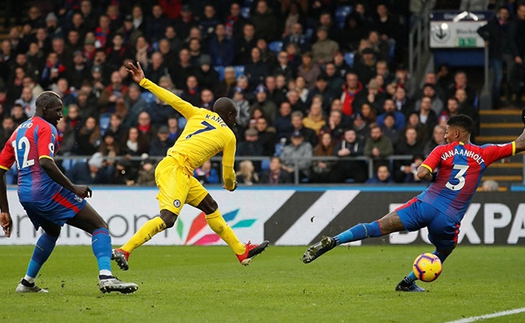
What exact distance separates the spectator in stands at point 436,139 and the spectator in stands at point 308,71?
314 cm

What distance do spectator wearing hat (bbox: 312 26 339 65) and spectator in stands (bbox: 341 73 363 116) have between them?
1431mm

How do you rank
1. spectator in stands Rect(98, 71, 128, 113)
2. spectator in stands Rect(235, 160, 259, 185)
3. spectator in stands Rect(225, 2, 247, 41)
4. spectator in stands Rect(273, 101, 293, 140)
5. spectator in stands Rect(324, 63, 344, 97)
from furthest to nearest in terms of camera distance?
spectator in stands Rect(225, 2, 247, 41), spectator in stands Rect(98, 71, 128, 113), spectator in stands Rect(324, 63, 344, 97), spectator in stands Rect(273, 101, 293, 140), spectator in stands Rect(235, 160, 259, 185)

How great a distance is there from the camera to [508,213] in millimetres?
17406

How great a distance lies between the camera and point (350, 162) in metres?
18.8

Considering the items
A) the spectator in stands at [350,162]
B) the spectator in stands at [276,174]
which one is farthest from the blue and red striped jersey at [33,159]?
the spectator in stands at [350,162]

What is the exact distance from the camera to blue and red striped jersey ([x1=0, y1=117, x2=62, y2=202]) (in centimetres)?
941

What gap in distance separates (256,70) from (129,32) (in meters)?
3.78

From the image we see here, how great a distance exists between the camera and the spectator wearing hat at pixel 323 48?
858 inches

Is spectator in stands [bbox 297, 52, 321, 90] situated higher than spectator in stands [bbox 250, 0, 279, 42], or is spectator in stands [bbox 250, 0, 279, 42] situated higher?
spectator in stands [bbox 250, 0, 279, 42]

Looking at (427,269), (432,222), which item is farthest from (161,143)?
(427,269)

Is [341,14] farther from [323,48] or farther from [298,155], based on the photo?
[298,155]

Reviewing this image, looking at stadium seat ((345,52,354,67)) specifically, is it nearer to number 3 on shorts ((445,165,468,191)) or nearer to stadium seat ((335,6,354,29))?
stadium seat ((335,6,354,29))

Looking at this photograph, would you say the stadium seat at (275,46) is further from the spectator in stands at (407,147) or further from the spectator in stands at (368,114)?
the spectator in stands at (407,147)

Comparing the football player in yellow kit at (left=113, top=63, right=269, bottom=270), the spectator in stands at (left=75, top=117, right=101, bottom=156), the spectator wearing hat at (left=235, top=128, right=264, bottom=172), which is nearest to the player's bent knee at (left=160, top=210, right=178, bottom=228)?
the football player in yellow kit at (left=113, top=63, right=269, bottom=270)
